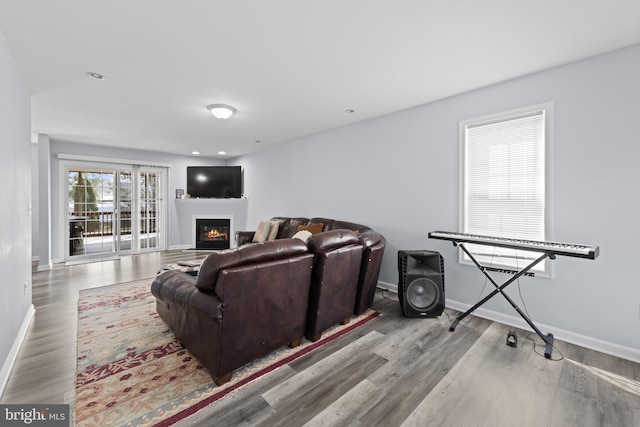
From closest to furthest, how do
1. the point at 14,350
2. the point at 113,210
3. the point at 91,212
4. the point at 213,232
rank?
the point at 14,350, the point at 91,212, the point at 113,210, the point at 213,232

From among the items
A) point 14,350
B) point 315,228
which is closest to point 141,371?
point 14,350

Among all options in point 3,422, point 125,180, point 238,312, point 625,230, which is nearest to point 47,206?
point 125,180

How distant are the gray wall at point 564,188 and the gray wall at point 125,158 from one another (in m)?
5.45

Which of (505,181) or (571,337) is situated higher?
(505,181)

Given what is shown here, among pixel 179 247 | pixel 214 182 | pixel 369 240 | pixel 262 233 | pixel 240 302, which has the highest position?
pixel 214 182

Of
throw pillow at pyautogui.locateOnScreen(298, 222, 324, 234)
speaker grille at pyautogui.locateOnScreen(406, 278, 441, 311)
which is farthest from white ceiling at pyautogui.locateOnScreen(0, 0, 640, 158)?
speaker grille at pyautogui.locateOnScreen(406, 278, 441, 311)

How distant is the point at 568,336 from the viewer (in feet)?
8.49

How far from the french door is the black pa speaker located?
6.52m

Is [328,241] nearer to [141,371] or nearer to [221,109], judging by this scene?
[141,371]

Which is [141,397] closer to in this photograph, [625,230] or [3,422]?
[3,422]

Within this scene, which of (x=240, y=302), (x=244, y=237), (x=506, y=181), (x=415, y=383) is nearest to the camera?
A: (x=240, y=302)

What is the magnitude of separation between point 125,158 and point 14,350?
525cm

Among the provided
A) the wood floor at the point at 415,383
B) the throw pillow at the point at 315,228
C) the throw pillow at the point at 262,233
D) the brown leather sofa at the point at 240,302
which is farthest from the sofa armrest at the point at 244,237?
the brown leather sofa at the point at 240,302

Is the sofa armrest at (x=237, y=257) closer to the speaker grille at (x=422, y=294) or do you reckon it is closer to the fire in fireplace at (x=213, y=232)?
the speaker grille at (x=422, y=294)
